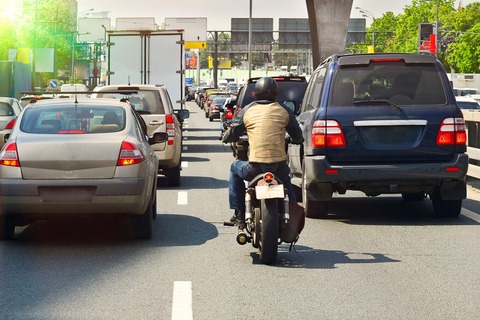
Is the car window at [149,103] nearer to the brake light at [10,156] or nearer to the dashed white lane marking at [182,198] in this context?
the dashed white lane marking at [182,198]

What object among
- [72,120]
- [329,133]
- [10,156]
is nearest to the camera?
[10,156]

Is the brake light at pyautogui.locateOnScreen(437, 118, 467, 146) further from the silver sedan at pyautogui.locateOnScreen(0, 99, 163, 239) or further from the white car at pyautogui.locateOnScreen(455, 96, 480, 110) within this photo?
the white car at pyautogui.locateOnScreen(455, 96, 480, 110)

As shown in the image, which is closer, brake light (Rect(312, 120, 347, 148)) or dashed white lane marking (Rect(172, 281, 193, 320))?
dashed white lane marking (Rect(172, 281, 193, 320))

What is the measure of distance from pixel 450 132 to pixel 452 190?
68 cm

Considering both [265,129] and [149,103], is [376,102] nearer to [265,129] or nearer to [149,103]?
[265,129]

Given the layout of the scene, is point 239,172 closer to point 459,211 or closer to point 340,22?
point 459,211

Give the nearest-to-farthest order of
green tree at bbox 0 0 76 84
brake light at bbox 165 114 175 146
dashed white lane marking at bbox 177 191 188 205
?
dashed white lane marking at bbox 177 191 188 205
brake light at bbox 165 114 175 146
green tree at bbox 0 0 76 84

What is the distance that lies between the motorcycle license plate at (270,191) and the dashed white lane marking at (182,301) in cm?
105

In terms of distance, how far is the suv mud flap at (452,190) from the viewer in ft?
43.9

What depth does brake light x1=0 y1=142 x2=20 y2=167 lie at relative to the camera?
1111 cm

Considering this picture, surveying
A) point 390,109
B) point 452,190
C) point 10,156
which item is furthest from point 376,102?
point 10,156

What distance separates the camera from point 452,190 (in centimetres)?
1339

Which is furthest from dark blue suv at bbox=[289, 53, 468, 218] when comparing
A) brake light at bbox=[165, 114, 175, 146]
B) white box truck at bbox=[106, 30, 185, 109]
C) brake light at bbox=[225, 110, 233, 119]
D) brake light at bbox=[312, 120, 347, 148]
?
white box truck at bbox=[106, 30, 185, 109]

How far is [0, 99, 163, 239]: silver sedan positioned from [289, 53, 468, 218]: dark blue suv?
95.1 inches
